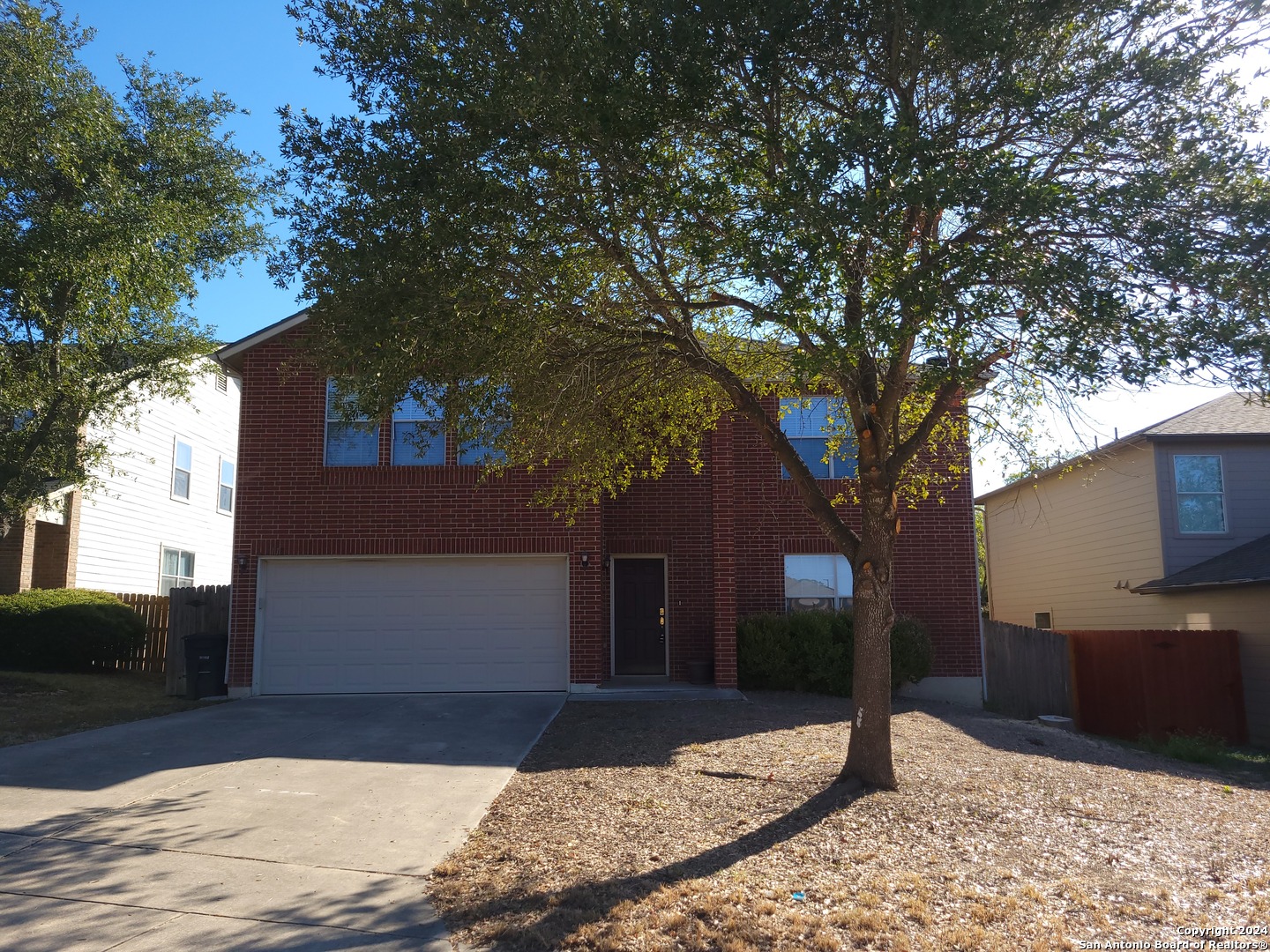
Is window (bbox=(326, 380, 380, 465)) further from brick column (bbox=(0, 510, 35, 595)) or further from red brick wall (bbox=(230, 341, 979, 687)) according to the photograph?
brick column (bbox=(0, 510, 35, 595))

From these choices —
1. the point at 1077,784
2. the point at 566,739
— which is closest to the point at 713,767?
the point at 566,739

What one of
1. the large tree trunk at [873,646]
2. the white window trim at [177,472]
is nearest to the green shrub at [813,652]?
the large tree trunk at [873,646]

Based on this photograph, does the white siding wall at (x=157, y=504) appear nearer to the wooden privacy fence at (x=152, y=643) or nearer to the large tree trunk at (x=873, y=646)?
the wooden privacy fence at (x=152, y=643)

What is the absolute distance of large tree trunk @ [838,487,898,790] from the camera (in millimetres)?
8062

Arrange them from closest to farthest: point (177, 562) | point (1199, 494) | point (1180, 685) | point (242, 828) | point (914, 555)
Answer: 1. point (242, 828)
2. point (1180, 685)
3. point (914, 555)
4. point (1199, 494)
5. point (177, 562)

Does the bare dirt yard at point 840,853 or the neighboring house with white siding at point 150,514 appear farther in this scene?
the neighboring house with white siding at point 150,514

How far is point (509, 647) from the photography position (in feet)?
48.7

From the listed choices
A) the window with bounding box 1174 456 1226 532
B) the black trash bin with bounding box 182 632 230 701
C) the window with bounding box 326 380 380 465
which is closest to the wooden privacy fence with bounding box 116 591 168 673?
the black trash bin with bounding box 182 632 230 701

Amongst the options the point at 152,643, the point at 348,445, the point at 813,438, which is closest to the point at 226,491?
the point at 152,643

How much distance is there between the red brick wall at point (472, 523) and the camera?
14.7 metres

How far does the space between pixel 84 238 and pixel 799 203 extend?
1049 centimetres

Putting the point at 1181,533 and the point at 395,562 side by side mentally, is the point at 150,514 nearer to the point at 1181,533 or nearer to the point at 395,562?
the point at 395,562

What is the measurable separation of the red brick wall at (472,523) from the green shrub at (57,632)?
347 centimetres

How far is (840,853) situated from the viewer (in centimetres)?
642
